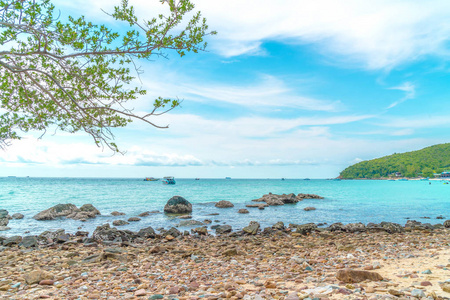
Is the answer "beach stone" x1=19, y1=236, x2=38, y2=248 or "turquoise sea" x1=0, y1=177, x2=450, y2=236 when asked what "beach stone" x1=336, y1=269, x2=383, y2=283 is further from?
"beach stone" x1=19, y1=236, x2=38, y2=248

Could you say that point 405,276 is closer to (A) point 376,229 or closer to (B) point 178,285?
(B) point 178,285

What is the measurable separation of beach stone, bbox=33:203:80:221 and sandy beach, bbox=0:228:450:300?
13161 millimetres

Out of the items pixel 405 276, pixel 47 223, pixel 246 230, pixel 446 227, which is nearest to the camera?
pixel 405 276

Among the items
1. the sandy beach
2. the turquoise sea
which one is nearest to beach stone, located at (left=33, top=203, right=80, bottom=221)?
the turquoise sea

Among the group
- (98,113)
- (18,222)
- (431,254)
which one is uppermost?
(98,113)

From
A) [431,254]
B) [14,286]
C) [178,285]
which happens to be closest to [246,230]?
[431,254]

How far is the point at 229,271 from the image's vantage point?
27.2 feet

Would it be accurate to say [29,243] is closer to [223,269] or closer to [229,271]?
[223,269]

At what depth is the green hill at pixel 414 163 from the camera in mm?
144625

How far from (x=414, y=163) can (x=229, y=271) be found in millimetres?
182710

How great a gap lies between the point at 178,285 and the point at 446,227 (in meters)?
20.9

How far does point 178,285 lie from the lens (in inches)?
269

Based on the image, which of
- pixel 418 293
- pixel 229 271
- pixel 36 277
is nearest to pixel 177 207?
pixel 36 277

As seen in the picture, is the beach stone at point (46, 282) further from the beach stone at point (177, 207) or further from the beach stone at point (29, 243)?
the beach stone at point (177, 207)
